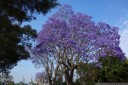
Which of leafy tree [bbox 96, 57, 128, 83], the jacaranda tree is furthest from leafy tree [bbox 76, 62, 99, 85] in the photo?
leafy tree [bbox 96, 57, 128, 83]

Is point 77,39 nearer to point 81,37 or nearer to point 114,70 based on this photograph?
point 81,37

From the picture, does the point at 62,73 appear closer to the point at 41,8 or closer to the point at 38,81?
the point at 41,8

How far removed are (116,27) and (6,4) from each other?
25.1 m

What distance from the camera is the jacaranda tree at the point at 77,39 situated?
34.8 meters

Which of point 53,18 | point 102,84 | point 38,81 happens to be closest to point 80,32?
point 53,18

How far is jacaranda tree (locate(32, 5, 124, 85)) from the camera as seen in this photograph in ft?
114

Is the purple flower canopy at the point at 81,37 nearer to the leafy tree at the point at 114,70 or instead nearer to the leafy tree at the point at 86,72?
the leafy tree at the point at 86,72

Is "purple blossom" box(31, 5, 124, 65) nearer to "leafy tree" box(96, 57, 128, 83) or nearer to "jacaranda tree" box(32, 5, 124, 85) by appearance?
"jacaranda tree" box(32, 5, 124, 85)

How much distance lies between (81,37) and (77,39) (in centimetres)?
47

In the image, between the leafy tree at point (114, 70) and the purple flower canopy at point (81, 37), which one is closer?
the purple flower canopy at point (81, 37)

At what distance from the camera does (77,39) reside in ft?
118

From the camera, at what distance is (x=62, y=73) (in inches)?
1510

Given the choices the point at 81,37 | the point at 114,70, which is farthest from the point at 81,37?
the point at 114,70

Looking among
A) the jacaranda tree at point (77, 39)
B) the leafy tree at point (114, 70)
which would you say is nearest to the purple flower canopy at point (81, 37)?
the jacaranda tree at point (77, 39)
